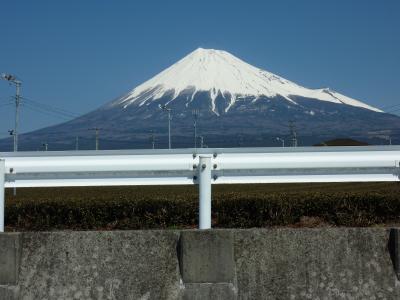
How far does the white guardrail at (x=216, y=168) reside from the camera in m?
5.60

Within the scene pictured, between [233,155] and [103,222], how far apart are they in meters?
2.00

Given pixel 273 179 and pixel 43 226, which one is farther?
pixel 43 226

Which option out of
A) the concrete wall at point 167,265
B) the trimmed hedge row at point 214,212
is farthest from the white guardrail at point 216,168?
the trimmed hedge row at point 214,212

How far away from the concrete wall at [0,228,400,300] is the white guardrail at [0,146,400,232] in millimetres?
557

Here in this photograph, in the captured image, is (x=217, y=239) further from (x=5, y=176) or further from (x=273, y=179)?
(x=5, y=176)

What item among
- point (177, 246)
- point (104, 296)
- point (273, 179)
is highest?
point (273, 179)

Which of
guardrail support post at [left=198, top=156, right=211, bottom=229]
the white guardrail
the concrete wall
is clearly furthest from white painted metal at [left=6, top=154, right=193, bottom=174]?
the concrete wall

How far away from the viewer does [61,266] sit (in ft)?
17.1

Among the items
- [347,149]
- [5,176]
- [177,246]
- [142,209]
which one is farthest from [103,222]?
[347,149]

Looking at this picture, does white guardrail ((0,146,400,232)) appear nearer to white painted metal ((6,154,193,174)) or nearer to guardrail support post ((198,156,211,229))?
white painted metal ((6,154,193,174))

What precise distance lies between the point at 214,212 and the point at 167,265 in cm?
210

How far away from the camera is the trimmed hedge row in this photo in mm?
6938

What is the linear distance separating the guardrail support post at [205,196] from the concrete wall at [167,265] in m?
0.22

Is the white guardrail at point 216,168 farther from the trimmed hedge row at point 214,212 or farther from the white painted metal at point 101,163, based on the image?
the trimmed hedge row at point 214,212
